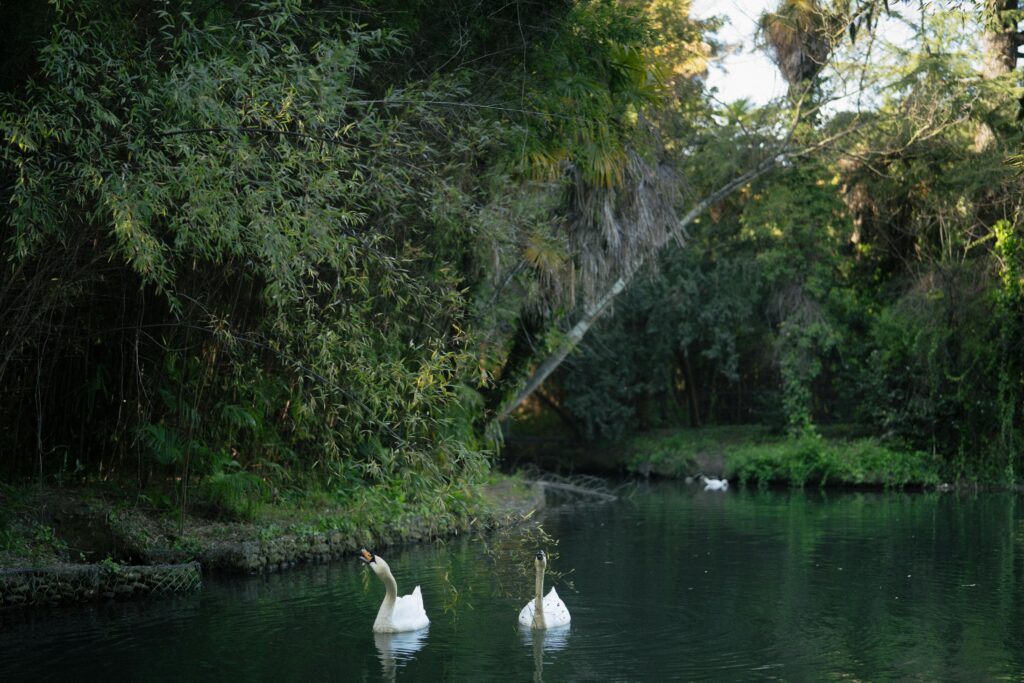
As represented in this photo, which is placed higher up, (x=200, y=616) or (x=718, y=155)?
(x=718, y=155)

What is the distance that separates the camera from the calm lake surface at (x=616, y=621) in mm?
Answer: 8094

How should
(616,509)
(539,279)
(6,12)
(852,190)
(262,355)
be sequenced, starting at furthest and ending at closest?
(852,190) < (616,509) < (539,279) < (262,355) < (6,12)

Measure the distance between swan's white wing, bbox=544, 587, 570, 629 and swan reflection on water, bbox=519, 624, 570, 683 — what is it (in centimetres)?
4

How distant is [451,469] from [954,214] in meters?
16.5

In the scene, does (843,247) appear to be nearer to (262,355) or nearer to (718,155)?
(718,155)

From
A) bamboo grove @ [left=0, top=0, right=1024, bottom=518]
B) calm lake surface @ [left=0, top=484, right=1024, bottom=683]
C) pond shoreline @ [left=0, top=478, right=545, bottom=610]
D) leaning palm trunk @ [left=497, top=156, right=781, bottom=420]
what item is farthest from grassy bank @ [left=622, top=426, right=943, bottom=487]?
pond shoreline @ [left=0, top=478, right=545, bottom=610]

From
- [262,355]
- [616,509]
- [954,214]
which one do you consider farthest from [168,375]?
[954,214]

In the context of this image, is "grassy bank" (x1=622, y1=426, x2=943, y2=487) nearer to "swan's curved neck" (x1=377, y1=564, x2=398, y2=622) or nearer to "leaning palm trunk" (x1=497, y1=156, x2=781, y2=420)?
"leaning palm trunk" (x1=497, y1=156, x2=781, y2=420)

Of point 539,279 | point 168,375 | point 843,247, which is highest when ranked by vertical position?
point 843,247

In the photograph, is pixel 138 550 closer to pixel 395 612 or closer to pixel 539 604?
pixel 395 612

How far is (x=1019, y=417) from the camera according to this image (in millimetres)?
22219

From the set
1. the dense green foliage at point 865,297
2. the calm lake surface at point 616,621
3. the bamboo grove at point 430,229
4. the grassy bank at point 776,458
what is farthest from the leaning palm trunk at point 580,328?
the grassy bank at point 776,458

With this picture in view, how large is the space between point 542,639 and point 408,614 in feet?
3.63

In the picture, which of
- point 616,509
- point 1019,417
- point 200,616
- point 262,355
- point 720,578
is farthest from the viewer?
point 1019,417
